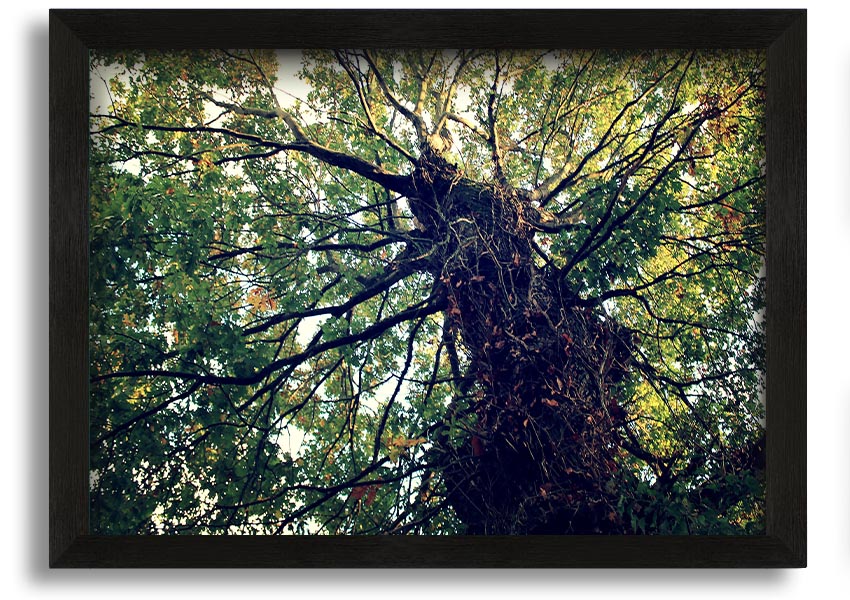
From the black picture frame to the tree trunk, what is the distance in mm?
86

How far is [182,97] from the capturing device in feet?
5.33

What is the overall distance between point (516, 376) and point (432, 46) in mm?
773

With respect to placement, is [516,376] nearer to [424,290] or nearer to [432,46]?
[424,290]

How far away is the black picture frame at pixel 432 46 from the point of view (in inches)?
62.4

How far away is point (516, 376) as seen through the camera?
1.60 meters

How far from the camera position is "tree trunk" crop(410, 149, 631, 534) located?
159cm

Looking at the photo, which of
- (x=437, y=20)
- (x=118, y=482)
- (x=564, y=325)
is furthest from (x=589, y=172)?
(x=118, y=482)
